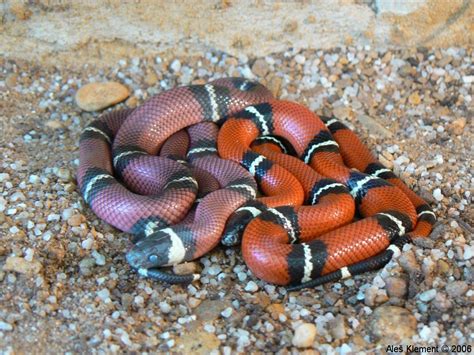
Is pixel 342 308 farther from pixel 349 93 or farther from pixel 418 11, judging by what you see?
pixel 418 11

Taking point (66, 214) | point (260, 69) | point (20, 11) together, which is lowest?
point (66, 214)

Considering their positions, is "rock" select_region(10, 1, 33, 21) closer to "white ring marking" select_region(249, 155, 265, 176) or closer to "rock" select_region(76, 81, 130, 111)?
"rock" select_region(76, 81, 130, 111)

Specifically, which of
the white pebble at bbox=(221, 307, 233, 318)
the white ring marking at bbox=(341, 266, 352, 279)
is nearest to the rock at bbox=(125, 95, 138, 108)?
the white pebble at bbox=(221, 307, 233, 318)

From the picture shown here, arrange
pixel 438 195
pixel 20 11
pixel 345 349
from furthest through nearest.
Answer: pixel 20 11, pixel 438 195, pixel 345 349

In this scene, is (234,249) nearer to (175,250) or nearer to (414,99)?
(175,250)

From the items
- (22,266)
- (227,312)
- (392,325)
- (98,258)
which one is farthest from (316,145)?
(22,266)

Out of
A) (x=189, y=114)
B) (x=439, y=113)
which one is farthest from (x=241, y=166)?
(x=439, y=113)

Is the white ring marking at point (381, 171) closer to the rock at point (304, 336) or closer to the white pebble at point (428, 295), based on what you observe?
the white pebble at point (428, 295)
